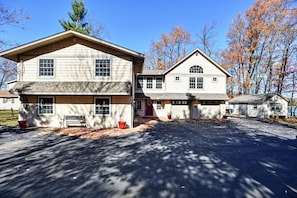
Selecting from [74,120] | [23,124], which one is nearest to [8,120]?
[23,124]

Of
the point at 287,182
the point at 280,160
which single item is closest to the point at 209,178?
the point at 287,182

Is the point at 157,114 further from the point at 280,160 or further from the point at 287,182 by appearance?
the point at 287,182

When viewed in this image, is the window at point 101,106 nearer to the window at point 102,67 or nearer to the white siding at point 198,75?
the window at point 102,67

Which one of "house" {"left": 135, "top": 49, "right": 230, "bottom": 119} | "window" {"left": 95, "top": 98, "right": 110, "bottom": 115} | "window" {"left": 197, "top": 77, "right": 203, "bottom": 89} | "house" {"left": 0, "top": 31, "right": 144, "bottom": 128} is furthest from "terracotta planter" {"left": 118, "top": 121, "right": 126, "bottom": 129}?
"window" {"left": 197, "top": 77, "right": 203, "bottom": 89}

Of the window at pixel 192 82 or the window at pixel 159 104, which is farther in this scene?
the window at pixel 159 104

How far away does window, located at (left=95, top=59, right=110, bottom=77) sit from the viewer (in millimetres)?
11680

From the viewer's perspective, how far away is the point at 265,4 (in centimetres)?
2519

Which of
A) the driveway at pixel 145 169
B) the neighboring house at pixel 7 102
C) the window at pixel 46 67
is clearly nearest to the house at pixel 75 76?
the window at pixel 46 67

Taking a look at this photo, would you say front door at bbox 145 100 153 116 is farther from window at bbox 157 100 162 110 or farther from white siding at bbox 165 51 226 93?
white siding at bbox 165 51 226 93

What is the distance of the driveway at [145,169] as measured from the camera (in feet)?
11.9

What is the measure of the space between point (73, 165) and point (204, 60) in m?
18.6

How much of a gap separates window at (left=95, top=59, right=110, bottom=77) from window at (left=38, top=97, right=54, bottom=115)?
4.05 m

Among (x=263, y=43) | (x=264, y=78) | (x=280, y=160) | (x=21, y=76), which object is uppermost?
(x=263, y=43)

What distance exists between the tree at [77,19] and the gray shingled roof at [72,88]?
17157mm
